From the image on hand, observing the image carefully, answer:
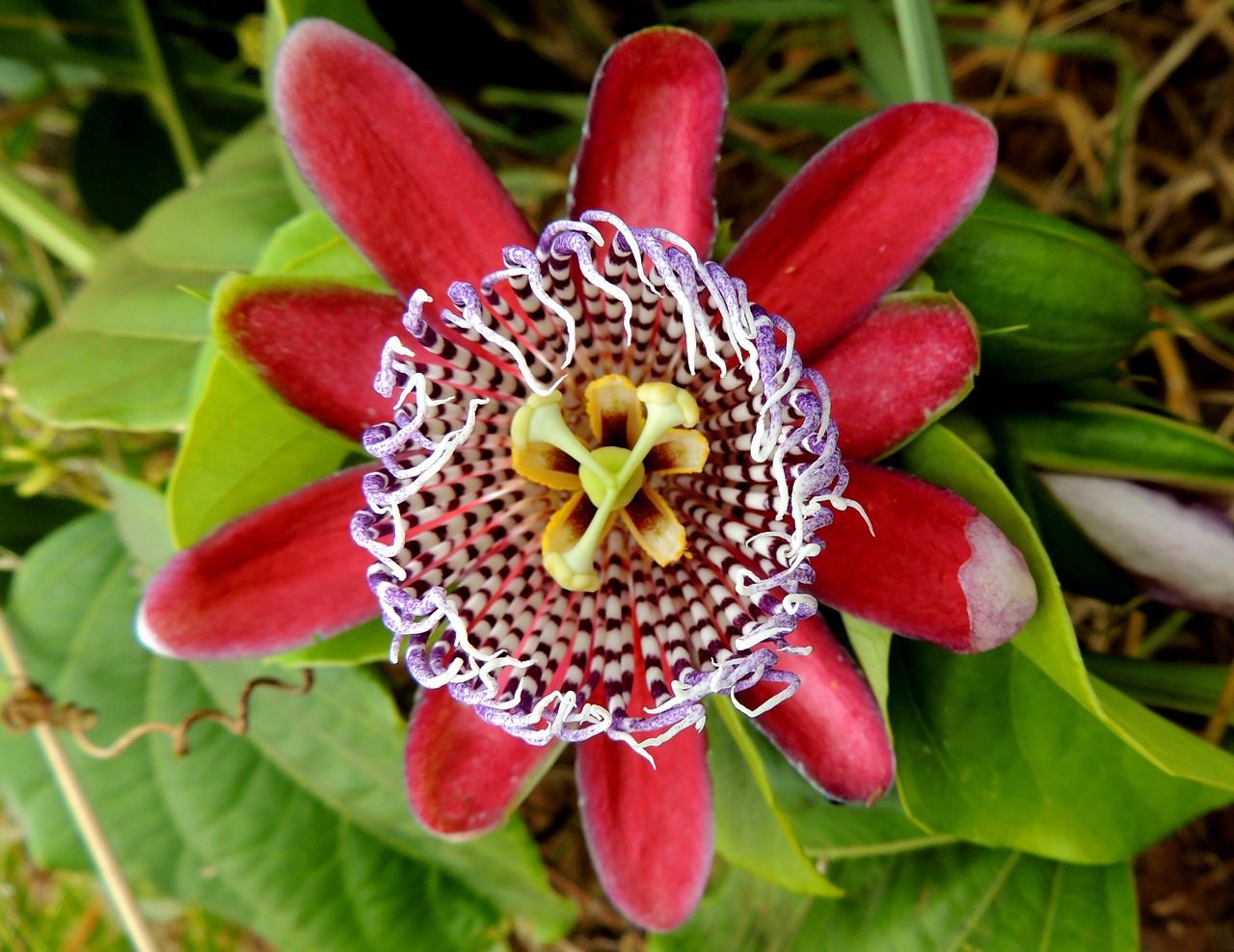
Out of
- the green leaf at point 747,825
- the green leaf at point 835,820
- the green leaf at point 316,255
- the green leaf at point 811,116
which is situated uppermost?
the green leaf at point 316,255


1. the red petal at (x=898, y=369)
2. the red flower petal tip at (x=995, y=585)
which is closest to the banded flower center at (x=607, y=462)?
the red petal at (x=898, y=369)

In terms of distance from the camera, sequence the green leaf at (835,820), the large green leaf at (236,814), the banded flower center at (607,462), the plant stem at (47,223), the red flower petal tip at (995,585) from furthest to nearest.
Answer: the plant stem at (47,223), the large green leaf at (236,814), the green leaf at (835,820), the banded flower center at (607,462), the red flower petal tip at (995,585)

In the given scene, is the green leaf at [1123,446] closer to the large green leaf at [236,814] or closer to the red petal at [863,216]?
the red petal at [863,216]

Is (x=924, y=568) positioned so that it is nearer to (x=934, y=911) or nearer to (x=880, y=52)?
(x=934, y=911)

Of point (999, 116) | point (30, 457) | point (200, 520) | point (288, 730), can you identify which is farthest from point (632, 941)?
point (999, 116)

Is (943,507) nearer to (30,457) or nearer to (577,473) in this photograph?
(577,473)

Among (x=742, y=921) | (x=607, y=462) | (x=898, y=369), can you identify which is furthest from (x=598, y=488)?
(x=742, y=921)

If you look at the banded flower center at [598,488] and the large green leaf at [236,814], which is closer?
the banded flower center at [598,488]
